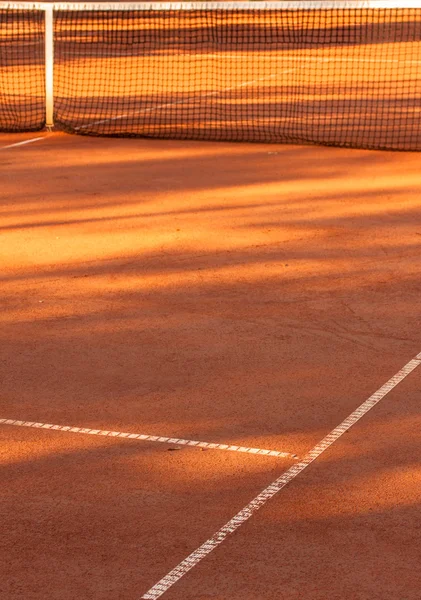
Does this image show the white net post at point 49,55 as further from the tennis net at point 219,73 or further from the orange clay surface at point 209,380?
the orange clay surface at point 209,380

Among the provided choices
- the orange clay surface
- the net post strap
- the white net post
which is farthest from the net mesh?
the orange clay surface

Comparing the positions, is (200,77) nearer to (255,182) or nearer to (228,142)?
(228,142)

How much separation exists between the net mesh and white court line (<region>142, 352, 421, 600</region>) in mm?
9672

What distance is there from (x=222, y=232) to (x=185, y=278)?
4.80 ft

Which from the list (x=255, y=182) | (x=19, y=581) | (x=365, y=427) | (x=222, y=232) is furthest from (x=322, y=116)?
(x=19, y=581)

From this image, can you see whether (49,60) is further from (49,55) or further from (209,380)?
(209,380)

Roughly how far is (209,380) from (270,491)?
55.9 inches

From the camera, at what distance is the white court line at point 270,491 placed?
178 inches

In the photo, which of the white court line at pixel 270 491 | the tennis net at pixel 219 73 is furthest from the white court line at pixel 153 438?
the tennis net at pixel 219 73

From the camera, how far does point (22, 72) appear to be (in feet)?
68.5

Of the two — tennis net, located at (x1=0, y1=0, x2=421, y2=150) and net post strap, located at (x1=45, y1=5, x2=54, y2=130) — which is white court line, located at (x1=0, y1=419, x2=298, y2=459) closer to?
tennis net, located at (x1=0, y1=0, x2=421, y2=150)

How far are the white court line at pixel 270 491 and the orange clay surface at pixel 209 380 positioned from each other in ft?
0.12

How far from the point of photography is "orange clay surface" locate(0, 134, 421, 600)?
15.4 ft

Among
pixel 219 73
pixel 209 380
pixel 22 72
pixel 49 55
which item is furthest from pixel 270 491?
pixel 22 72
